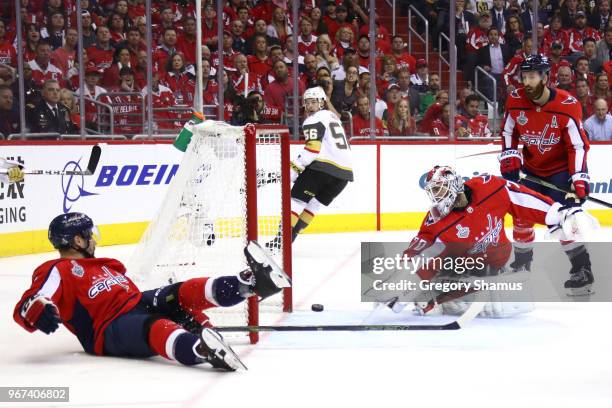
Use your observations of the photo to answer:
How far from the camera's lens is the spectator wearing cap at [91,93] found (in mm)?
8445

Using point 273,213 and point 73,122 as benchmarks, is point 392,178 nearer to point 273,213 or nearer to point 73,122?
point 73,122

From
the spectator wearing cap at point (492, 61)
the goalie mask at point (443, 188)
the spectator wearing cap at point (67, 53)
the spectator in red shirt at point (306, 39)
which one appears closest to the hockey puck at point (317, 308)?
the goalie mask at point (443, 188)

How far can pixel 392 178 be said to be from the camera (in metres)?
9.53

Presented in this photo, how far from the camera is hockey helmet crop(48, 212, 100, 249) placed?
13.5ft

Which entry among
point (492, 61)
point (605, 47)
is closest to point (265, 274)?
point (492, 61)

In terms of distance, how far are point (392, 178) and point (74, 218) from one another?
5.65 meters

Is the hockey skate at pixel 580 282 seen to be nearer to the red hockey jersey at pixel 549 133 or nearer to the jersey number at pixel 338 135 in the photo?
the red hockey jersey at pixel 549 133

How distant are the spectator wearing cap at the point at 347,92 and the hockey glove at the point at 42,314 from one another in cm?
585

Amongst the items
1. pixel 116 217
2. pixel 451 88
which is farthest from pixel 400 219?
pixel 116 217

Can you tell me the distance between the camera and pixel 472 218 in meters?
4.81

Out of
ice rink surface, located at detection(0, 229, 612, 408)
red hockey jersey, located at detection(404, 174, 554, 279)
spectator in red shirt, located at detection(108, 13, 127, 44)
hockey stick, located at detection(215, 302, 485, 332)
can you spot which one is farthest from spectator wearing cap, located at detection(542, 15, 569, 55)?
hockey stick, located at detection(215, 302, 485, 332)

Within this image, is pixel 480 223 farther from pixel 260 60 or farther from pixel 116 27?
pixel 260 60

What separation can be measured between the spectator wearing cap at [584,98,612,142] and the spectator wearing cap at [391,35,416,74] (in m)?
1.65

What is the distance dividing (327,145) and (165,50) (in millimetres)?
2422
